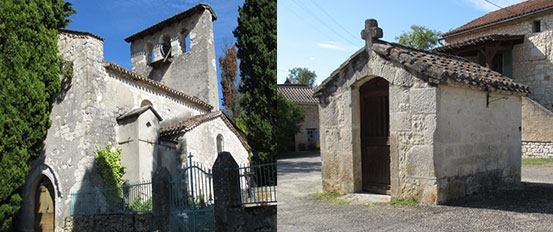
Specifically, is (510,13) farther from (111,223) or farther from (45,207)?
(45,207)

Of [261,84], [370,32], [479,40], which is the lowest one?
[261,84]

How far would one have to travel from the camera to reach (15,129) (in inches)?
234

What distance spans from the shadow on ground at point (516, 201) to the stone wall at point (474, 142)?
14cm

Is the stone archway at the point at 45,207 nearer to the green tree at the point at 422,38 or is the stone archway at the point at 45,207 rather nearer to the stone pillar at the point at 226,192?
the stone pillar at the point at 226,192

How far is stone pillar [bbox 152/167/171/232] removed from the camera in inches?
146

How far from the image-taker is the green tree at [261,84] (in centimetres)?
266

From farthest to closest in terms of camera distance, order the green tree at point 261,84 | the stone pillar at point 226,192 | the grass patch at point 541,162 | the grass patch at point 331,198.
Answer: the grass patch at point 541,162 → the grass patch at point 331,198 → the stone pillar at point 226,192 → the green tree at point 261,84

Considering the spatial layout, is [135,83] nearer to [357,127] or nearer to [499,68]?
[357,127]

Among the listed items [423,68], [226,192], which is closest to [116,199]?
[226,192]

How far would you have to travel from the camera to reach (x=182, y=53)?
4.37m

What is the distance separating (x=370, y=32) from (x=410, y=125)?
1.18 meters

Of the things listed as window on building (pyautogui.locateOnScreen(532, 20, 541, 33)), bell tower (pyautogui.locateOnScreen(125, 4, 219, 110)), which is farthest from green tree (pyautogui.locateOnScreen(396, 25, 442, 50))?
bell tower (pyautogui.locateOnScreen(125, 4, 219, 110))

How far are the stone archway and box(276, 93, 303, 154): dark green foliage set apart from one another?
300 centimetres

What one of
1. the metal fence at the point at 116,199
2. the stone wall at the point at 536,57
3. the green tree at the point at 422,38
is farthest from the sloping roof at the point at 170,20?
the stone wall at the point at 536,57
